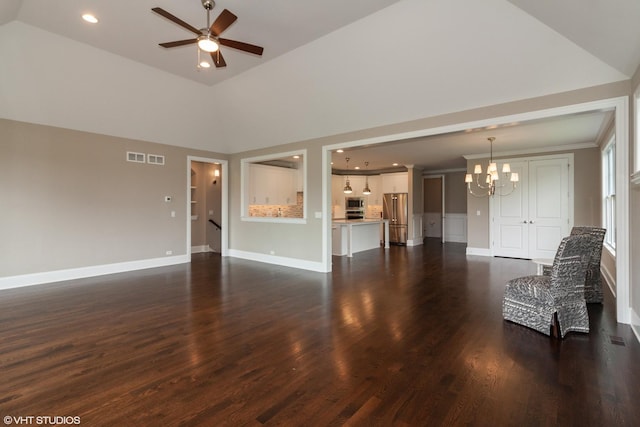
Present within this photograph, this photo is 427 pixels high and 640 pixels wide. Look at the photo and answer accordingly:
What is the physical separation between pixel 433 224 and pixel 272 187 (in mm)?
7304

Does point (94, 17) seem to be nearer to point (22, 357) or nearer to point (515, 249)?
A: point (22, 357)

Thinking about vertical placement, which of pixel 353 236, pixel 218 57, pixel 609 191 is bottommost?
pixel 353 236

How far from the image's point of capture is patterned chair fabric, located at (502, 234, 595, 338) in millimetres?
3119

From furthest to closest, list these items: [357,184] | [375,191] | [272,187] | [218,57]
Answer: [357,184]
[375,191]
[272,187]
[218,57]

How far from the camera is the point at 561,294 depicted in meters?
3.15

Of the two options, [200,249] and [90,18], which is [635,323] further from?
[200,249]

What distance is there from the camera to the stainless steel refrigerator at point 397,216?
10.7 meters

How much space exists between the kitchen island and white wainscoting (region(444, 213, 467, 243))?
3657 mm

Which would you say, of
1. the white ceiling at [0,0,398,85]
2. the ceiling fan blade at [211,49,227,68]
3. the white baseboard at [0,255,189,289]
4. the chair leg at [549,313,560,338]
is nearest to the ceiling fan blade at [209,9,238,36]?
the ceiling fan blade at [211,49,227,68]

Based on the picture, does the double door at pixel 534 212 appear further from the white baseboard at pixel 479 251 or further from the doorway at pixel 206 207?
the doorway at pixel 206 207

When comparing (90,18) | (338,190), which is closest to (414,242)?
(338,190)

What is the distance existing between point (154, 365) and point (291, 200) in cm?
728

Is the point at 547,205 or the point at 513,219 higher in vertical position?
the point at 547,205

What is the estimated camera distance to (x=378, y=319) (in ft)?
11.9
